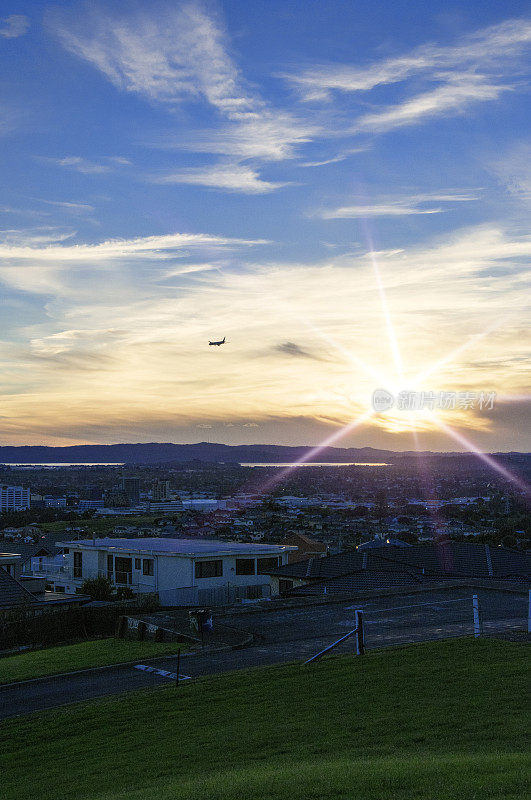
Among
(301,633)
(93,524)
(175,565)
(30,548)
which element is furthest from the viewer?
(93,524)

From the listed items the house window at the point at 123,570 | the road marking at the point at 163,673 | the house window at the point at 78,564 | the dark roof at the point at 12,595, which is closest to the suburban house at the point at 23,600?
the dark roof at the point at 12,595

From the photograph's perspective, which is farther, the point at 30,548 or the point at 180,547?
the point at 30,548

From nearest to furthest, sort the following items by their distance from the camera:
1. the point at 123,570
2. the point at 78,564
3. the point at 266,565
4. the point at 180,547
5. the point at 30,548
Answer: the point at 266,565
the point at 180,547
the point at 123,570
the point at 78,564
the point at 30,548

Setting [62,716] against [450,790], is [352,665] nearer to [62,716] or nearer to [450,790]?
[62,716]

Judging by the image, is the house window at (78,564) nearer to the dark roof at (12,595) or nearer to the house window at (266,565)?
the house window at (266,565)

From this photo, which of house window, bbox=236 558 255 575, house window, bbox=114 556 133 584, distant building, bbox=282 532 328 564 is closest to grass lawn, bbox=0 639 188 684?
house window, bbox=236 558 255 575

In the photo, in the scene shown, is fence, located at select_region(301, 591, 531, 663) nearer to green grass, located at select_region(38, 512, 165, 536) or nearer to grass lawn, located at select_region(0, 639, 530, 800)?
grass lawn, located at select_region(0, 639, 530, 800)

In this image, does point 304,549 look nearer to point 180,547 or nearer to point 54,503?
point 180,547

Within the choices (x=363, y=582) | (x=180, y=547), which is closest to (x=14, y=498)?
(x=180, y=547)
